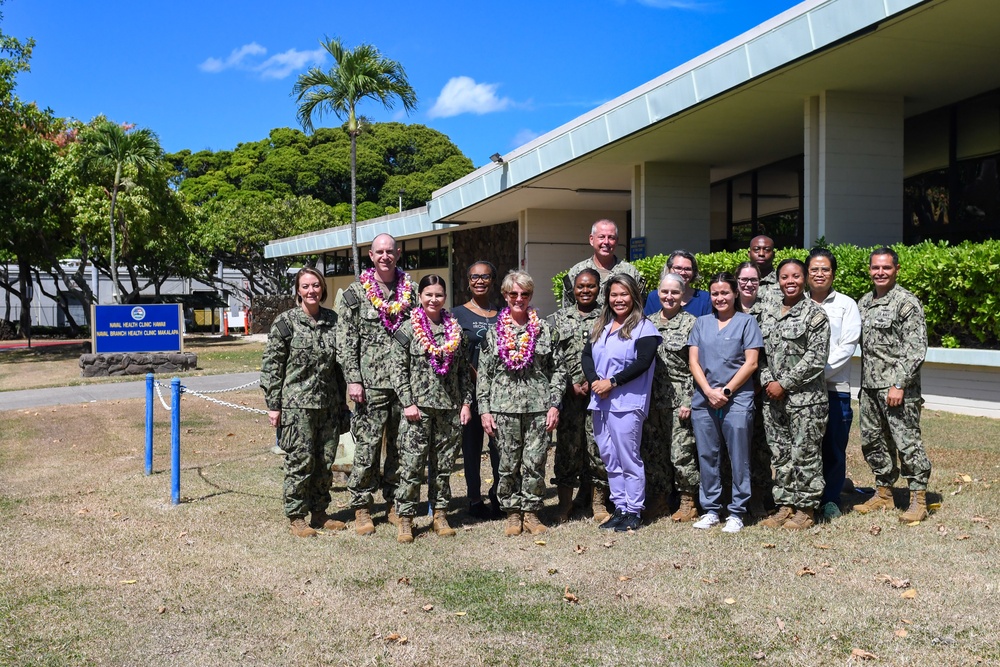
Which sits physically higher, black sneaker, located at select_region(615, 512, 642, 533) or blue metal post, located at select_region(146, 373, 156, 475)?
blue metal post, located at select_region(146, 373, 156, 475)

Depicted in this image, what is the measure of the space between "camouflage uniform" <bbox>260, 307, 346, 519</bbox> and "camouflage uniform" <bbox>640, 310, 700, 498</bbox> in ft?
7.30

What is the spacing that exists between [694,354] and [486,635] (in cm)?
240

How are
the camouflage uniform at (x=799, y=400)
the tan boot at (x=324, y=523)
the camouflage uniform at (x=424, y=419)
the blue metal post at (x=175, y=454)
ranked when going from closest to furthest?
Answer: 1. the camouflage uniform at (x=799, y=400)
2. the camouflage uniform at (x=424, y=419)
3. the tan boot at (x=324, y=523)
4. the blue metal post at (x=175, y=454)

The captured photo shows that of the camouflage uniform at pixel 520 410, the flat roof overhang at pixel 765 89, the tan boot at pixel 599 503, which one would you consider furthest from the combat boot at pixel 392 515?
the flat roof overhang at pixel 765 89

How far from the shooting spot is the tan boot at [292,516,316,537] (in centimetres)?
562

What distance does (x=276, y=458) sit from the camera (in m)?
8.60

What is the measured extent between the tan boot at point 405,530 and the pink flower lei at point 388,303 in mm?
1262

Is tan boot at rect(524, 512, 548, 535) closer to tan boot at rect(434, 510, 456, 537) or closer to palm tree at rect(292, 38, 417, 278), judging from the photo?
tan boot at rect(434, 510, 456, 537)

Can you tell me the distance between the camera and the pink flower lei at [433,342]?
17.9 feet

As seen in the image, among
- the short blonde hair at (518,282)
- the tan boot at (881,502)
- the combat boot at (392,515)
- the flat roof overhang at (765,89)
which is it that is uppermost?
the flat roof overhang at (765,89)

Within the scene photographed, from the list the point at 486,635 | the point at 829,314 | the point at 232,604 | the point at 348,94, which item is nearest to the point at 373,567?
the point at 232,604

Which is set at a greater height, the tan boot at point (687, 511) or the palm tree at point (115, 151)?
the palm tree at point (115, 151)

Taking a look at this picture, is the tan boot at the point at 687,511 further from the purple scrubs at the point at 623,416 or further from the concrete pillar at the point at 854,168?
the concrete pillar at the point at 854,168

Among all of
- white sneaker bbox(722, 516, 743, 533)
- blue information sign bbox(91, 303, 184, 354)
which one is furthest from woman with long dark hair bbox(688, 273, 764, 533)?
blue information sign bbox(91, 303, 184, 354)
